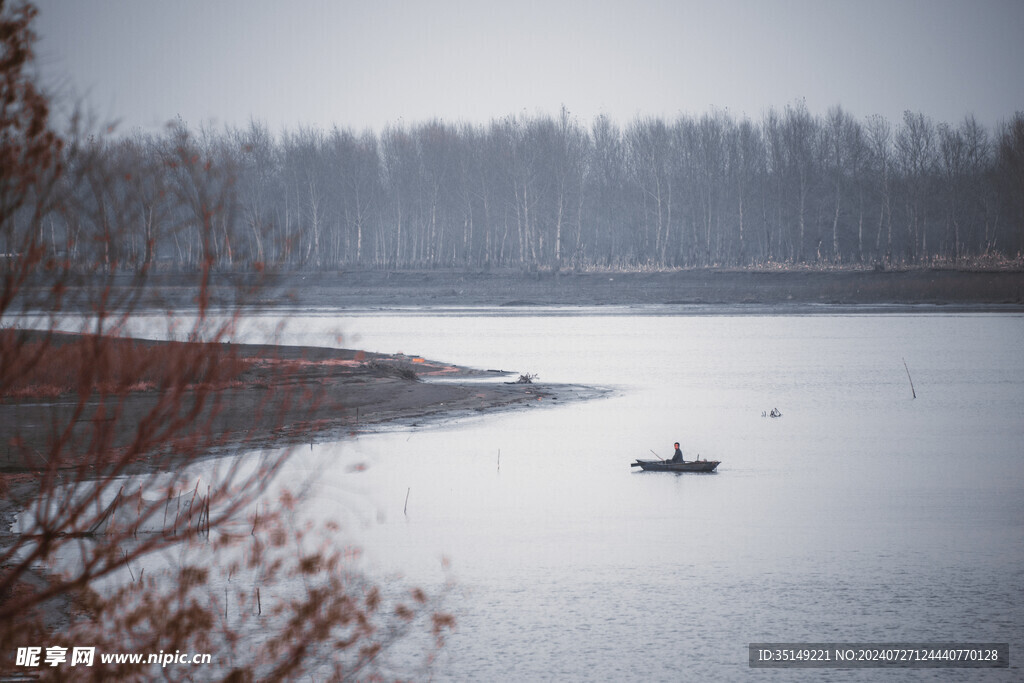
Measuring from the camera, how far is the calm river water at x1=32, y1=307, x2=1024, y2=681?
32.7 feet

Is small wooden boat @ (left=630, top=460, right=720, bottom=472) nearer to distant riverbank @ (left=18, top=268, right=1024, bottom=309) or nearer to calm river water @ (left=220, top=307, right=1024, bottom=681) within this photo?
calm river water @ (left=220, top=307, right=1024, bottom=681)

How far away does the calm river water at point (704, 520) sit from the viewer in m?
10.0

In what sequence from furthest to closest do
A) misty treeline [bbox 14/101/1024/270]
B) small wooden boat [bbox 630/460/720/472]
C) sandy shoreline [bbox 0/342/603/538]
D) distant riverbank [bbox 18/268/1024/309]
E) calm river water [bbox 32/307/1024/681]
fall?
misty treeline [bbox 14/101/1024/270] < distant riverbank [bbox 18/268/1024/309] < sandy shoreline [bbox 0/342/603/538] < small wooden boat [bbox 630/460/720/472] < calm river water [bbox 32/307/1024/681]

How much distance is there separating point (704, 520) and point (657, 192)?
75.0m

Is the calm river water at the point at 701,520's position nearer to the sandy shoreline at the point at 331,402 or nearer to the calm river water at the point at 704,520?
the calm river water at the point at 704,520

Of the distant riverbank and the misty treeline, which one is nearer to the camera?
the distant riverbank

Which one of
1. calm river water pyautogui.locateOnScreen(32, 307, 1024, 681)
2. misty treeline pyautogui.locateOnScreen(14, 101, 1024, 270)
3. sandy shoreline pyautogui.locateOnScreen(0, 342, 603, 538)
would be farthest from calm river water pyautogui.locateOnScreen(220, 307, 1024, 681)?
misty treeline pyautogui.locateOnScreen(14, 101, 1024, 270)

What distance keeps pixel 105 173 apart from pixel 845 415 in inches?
895

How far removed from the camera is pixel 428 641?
9875 millimetres

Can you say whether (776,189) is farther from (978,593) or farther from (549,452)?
(978,593)

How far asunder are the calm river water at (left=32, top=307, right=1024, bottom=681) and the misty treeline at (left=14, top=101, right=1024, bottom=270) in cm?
5249

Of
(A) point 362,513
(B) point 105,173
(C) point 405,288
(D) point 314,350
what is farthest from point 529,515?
(C) point 405,288

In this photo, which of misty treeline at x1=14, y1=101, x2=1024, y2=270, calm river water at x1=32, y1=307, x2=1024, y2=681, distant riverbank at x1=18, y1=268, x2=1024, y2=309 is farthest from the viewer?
misty treeline at x1=14, y1=101, x2=1024, y2=270

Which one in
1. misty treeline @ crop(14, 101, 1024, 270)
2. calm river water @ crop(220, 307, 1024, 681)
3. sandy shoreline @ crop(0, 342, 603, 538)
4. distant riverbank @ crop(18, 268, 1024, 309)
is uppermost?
misty treeline @ crop(14, 101, 1024, 270)
